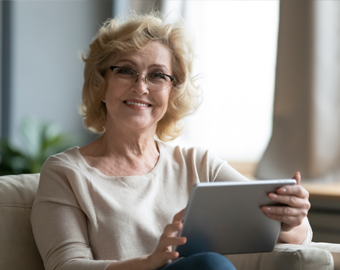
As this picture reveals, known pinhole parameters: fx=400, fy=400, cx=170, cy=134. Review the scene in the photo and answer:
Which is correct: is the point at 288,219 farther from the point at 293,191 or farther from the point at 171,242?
the point at 171,242

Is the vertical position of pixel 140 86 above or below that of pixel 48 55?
below

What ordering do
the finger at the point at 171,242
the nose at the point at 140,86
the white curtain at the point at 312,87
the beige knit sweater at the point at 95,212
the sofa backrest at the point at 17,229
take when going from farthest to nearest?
1. the white curtain at the point at 312,87
2. the nose at the point at 140,86
3. the sofa backrest at the point at 17,229
4. the beige knit sweater at the point at 95,212
5. the finger at the point at 171,242

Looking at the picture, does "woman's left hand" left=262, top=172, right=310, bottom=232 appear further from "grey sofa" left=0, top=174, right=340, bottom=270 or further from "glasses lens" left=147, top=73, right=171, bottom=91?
"glasses lens" left=147, top=73, right=171, bottom=91

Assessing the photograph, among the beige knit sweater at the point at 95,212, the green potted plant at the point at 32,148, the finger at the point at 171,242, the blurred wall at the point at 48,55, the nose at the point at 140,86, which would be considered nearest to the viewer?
the finger at the point at 171,242

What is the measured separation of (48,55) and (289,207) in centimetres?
319

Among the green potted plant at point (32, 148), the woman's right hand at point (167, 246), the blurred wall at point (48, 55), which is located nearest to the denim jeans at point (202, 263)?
the woman's right hand at point (167, 246)

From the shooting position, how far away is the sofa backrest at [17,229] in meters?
1.33

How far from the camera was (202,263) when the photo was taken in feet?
3.30

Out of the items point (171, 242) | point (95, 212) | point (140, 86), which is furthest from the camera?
point (140, 86)

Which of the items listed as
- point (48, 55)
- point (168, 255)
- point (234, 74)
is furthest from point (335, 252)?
point (48, 55)

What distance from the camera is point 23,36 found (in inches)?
148

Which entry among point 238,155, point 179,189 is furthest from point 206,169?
point 238,155

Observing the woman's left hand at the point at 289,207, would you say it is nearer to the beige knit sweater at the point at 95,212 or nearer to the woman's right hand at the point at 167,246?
the woman's right hand at the point at 167,246

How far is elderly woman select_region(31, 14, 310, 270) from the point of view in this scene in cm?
Answer: 124
